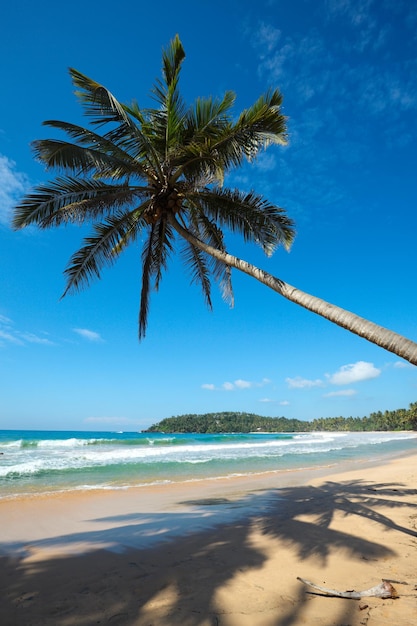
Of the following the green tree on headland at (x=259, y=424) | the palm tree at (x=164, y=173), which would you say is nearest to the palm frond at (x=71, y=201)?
the palm tree at (x=164, y=173)

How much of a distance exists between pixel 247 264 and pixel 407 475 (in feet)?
33.4

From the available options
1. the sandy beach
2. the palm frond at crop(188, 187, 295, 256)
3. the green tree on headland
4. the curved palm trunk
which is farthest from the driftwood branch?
the green tree on headland

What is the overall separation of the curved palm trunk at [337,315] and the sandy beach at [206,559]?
7.98 feet

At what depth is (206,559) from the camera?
4.55 meters

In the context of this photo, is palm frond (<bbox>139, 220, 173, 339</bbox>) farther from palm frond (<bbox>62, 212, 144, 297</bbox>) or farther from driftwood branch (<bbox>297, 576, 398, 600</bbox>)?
driftwood branch (<bbox>297, 576, 398, 600</bbox>)

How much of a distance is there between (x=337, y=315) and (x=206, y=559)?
367cm

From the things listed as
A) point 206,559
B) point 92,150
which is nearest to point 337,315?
point 206,559

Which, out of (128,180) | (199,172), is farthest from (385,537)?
(128,180)

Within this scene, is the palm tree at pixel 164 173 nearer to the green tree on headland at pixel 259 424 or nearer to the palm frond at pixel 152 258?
the palm frond at pixel 152 258

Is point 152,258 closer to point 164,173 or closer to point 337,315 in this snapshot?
point 164,173

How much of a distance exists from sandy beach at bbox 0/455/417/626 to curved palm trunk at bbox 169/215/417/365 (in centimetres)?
243

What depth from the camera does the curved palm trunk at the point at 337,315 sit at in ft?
13.0

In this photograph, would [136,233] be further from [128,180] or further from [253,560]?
[253,560]

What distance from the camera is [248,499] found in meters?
8.72
